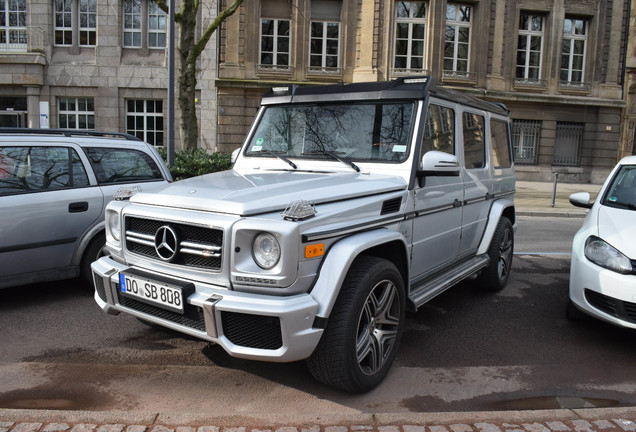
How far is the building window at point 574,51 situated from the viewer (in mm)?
25188

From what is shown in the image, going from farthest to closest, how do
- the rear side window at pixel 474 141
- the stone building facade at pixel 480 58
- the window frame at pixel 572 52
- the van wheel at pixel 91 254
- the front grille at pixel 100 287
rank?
the window frame at pixel 572 52, the stone building facade at pixel 480 58, the van wheel at pixel 91 254, the rear side window at pixel 474 141, the front grille at pixel 100 287

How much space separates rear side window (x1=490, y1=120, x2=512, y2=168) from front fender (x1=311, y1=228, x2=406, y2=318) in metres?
3.24

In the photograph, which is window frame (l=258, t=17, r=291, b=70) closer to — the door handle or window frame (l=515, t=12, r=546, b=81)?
window frame (l=515, t=12, r=546, b=81)

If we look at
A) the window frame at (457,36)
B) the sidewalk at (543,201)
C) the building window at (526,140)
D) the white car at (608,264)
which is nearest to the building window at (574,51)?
the building window at (526,140)

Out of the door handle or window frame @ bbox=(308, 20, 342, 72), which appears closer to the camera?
the door handle

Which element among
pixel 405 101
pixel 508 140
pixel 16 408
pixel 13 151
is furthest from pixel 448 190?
pixel 13 151

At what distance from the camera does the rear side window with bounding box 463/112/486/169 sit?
4973 millimetres

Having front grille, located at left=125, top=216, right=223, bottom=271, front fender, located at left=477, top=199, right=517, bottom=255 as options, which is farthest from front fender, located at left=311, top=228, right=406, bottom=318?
front fender, located at left=477, top=199, right=517, bottom=255

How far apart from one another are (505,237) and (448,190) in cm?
184

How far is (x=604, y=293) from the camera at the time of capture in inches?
162

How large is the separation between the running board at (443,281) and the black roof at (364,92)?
59.4 inches

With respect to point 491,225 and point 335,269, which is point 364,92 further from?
point 491,225

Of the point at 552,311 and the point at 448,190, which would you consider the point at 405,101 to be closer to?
the point at 448,190

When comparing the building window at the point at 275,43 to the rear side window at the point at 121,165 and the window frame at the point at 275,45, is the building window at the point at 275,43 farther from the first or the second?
the rear side window at the point at 121,165
